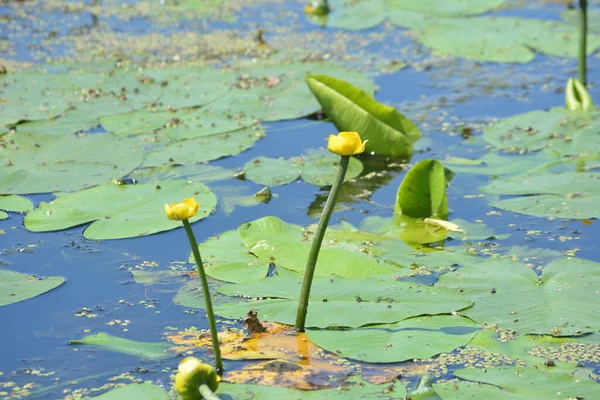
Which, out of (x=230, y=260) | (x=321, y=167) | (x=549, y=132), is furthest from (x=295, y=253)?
(x=549, y=132)

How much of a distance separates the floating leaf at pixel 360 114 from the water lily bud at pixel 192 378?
8.53ft

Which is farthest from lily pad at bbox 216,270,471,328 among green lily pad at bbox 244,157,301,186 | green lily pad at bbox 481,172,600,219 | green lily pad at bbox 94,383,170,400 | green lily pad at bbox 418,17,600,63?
green lily pad at bbox 418,17,600,63

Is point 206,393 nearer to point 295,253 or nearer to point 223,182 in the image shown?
point 295,253

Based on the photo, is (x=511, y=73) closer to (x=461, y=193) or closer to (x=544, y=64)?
(x=544, y=64)

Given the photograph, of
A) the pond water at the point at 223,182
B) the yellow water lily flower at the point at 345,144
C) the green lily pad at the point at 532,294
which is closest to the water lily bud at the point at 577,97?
the pond water at the point at 223,182

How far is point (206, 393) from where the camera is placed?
2164 millimetres

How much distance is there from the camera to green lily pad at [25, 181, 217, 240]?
3639mm

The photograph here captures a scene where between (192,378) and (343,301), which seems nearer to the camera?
(192,378)

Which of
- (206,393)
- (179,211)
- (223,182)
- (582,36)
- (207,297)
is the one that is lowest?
(223,182)

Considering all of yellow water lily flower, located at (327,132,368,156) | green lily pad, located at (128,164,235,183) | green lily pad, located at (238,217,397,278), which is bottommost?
green lily pad, located at (128,164,235,183)

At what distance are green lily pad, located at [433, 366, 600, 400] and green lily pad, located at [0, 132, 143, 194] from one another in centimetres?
224

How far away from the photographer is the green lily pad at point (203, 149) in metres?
4.46

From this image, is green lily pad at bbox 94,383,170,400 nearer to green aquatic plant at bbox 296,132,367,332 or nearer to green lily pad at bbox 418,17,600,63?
green aquatic plant at bbox 296,132,367,332

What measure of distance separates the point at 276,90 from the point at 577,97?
6.08 ft
